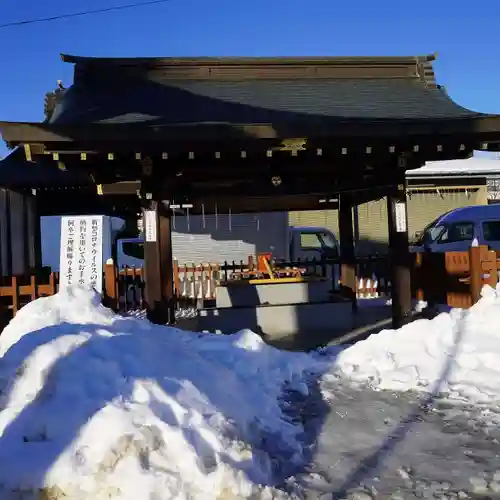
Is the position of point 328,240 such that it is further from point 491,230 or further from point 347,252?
point 347,252

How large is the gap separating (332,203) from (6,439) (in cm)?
891

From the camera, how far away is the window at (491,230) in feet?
51.7

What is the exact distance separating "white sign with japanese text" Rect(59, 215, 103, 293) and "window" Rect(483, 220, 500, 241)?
37.6ft

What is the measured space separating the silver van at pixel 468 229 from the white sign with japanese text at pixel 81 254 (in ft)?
34.8

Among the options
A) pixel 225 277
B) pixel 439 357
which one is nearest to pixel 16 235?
pixel 225 277

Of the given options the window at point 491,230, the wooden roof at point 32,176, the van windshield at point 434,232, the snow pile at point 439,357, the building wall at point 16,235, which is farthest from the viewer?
the van windshield at point 434,232

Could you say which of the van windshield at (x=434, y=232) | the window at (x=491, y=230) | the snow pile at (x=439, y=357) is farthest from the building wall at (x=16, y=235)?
the window at (x=491, y=230)

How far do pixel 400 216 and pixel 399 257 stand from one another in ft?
2.05

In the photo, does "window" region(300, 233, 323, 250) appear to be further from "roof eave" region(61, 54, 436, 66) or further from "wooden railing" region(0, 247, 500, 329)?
"roof eave" region(61, 54, 436, 66)

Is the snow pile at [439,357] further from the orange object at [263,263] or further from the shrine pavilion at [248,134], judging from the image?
the orange object at [263,263]

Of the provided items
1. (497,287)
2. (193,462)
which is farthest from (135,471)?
(497,287)

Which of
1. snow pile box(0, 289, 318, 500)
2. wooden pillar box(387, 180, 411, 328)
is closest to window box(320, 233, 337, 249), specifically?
wooden pillar box(387, 180, 411, 328)

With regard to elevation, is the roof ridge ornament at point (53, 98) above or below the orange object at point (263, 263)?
above

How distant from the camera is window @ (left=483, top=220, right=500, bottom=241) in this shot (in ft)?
51.7
